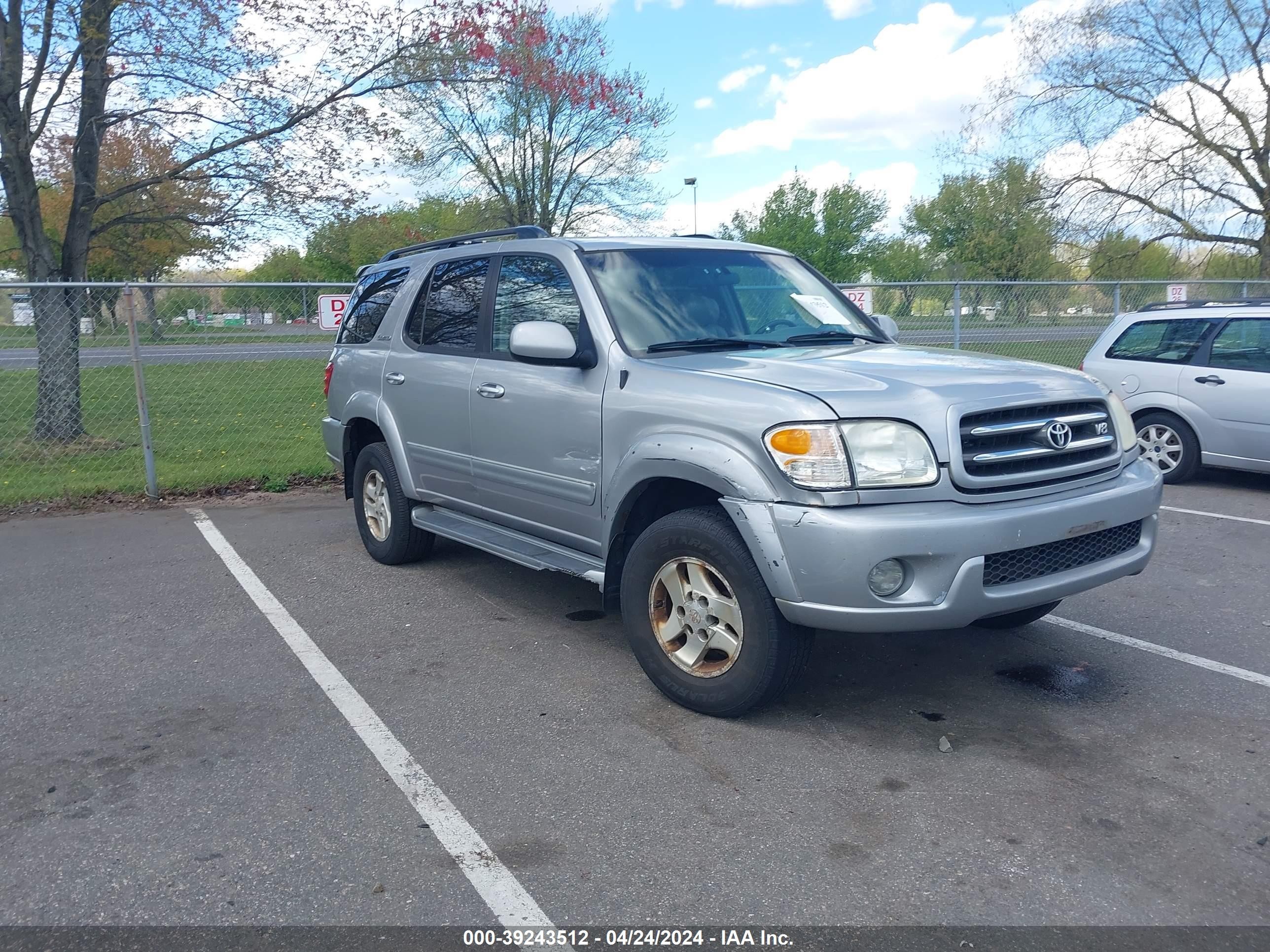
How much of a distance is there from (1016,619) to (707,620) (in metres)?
1.90

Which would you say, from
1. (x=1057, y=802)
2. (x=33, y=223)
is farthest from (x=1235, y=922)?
(x=33, y=223)

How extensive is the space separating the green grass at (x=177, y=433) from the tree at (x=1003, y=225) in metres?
15.9

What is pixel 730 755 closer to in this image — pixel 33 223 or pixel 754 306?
pixel 754 306

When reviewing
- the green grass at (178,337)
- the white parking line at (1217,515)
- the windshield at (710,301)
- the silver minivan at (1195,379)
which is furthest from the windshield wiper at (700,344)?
the green grass at (178,337)

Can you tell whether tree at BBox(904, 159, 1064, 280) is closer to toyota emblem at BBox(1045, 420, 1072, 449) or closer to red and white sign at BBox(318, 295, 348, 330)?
red and white sign at BBox(318, 295, 348, 330)

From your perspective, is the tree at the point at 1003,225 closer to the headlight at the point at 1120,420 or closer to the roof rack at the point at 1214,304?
the roof rack at the point at 1214,304

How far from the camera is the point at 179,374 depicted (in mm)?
10141

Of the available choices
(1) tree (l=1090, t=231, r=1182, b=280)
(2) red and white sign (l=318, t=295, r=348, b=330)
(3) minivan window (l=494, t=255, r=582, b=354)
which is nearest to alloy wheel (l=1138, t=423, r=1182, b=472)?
(3) minivan window (l=494, t=255, r=582, b=354)

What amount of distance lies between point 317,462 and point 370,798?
7.39 meters

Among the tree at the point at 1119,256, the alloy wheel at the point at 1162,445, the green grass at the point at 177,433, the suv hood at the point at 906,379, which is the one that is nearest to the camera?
the suv hood at the point at 906,379

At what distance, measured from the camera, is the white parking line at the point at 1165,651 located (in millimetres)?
4477

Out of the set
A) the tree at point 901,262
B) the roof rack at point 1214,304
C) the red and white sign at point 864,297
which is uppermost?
the tree at point 901,262

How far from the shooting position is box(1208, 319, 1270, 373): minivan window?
28.2 feet

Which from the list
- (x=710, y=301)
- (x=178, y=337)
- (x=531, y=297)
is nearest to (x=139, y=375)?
(x=178, y=337)
